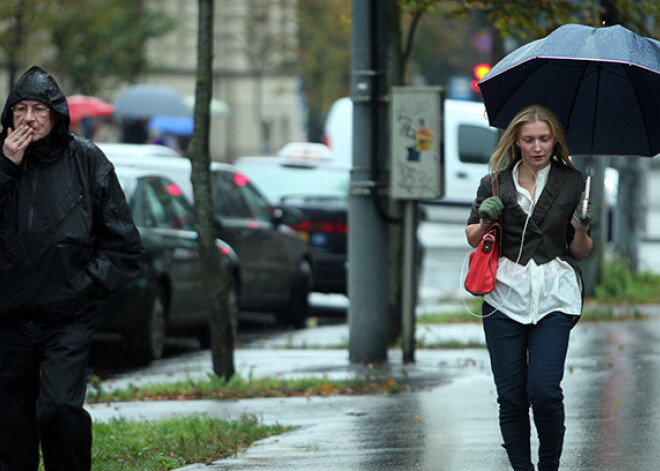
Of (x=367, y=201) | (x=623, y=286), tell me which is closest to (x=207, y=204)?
(x=367, y=201)

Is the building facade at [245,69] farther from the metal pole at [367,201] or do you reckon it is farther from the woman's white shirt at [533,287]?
the woman's white shirt at [533,287]

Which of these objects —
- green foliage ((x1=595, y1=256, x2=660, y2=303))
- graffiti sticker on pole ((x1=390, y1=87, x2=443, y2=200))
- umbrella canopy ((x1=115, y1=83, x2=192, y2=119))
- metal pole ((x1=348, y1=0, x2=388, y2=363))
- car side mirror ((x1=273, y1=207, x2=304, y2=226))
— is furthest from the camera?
umbrella canopy ((x1=115, y1=83, x2=192, y2=119))

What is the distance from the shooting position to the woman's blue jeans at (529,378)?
18.3ft

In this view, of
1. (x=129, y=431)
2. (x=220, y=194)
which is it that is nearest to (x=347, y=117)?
(x=220, y=194)

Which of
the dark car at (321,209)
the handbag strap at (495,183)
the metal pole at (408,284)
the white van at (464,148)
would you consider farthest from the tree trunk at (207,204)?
the white van at (464,148)

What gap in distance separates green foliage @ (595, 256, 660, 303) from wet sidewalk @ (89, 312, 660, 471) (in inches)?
117

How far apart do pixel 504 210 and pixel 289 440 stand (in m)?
2.17

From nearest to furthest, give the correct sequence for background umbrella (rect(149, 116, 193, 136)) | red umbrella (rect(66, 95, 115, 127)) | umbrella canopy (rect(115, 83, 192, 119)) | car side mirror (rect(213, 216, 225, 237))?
1. car side mirror (rect(213, 216, 225, 237))
2. red umbrella (rect(66, 95, 115, 127))
3. umbrella canopy (rect(115, 83, 192, 119))
4. background umbrella (rect(149, 116, 193, 136))

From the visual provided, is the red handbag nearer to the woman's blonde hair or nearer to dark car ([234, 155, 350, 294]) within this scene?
the woman's blonde hair

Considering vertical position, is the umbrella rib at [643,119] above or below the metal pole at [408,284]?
above

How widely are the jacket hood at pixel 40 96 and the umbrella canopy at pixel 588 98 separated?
1857mm

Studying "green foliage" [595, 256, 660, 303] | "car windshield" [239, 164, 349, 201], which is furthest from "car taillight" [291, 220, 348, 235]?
"green foliage" [595, 256, 660, 303]

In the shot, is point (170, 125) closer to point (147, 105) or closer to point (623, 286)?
point (147, 105)

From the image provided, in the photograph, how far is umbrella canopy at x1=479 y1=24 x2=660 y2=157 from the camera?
624 cm
